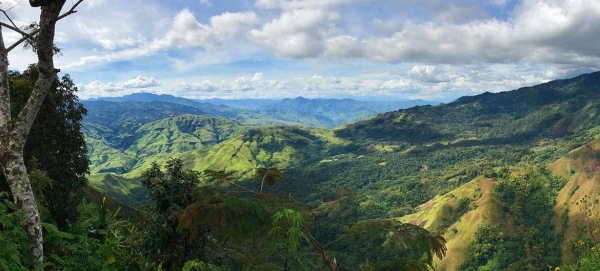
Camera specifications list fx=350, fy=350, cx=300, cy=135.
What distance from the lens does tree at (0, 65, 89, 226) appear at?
3050 cm

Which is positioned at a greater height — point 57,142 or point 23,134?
point 23,134

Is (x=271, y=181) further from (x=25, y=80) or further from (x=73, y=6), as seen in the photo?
(x=25, y=80)

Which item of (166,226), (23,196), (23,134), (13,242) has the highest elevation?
(23,134)

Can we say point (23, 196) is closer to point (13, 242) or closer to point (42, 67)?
point (13, 242)

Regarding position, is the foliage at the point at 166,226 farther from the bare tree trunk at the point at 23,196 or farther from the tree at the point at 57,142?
the bare tree trunk at the point at 23,196

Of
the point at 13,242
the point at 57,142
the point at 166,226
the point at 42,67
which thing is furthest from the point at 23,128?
the point at 57,142

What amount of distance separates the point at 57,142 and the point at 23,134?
28.8 m

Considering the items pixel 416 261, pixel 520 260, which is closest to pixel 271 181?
pixel 416 261

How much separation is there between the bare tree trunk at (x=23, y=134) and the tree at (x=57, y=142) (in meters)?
23.7

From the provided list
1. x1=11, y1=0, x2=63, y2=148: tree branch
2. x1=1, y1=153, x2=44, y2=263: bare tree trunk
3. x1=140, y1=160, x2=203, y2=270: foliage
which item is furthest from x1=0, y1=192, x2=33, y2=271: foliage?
x1=140, y1=160, x2=203, y2=270: foliage

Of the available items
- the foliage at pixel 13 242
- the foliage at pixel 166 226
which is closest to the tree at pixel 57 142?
the foliage at pixel 166 226

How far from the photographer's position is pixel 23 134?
9.17 metres

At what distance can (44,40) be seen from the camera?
875 cm

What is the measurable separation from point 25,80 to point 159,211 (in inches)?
777
